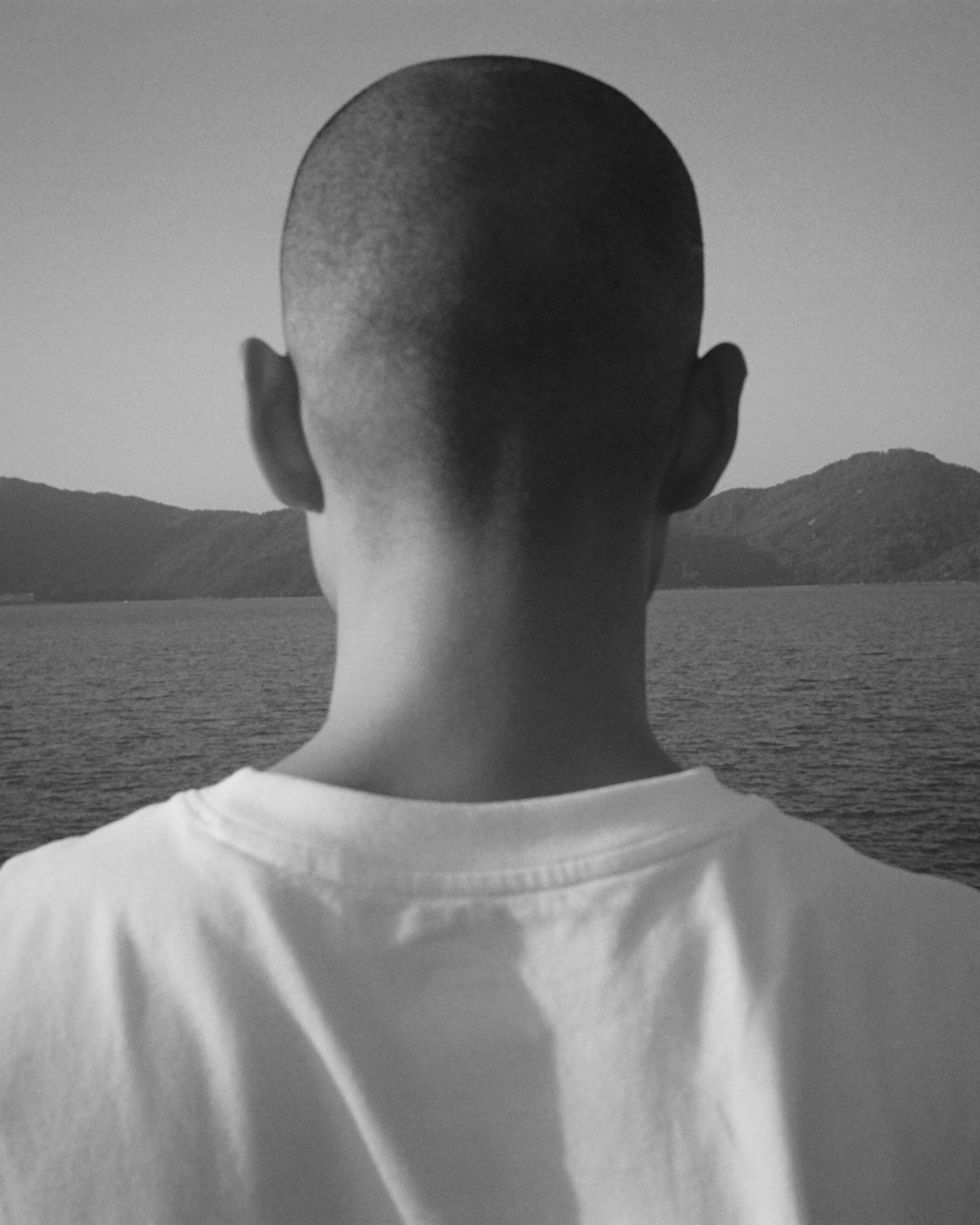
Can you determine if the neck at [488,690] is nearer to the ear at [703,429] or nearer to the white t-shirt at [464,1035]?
the white t-shirt at [464,1035]

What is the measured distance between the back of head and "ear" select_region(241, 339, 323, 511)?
6 cm

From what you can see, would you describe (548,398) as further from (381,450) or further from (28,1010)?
(28,1010)

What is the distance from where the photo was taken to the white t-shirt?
170cm

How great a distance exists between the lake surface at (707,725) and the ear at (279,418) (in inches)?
2095

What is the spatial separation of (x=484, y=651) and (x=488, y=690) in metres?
0.07

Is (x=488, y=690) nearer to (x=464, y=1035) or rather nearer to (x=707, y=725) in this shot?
(x=464, y=1035)

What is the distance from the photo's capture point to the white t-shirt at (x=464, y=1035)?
170cm

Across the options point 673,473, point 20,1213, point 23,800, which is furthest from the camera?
point 23,800

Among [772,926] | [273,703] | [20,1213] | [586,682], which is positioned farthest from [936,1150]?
[273,703]

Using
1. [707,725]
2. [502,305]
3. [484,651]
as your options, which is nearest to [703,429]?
[502,305]

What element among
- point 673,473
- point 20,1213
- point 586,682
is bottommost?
point 20,1213

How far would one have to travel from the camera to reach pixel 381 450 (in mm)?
2039

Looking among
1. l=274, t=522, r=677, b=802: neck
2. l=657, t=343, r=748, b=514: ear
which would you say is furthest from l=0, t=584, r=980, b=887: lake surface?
l=274, t=522, r=677, b=802: neck

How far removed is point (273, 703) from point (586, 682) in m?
121
